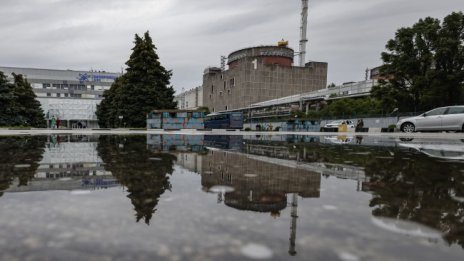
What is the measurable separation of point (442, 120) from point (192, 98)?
120 metres

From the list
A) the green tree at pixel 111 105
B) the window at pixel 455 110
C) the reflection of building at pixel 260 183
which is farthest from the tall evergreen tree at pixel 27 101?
the window at pixel 455 110

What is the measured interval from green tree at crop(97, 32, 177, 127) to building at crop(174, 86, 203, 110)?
3261 inches

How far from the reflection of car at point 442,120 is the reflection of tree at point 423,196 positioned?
13.9 meters

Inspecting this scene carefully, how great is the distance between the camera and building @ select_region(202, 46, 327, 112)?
7675 centimetres

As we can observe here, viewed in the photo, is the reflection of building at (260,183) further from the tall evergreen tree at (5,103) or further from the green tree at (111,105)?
the tall evergreen tree at (5,103)

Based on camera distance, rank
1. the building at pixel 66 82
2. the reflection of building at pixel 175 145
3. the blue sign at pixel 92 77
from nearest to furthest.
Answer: the reflection of building at pixel 175 145, the building at pixel 66 82, the blue sign at pixel 92 77

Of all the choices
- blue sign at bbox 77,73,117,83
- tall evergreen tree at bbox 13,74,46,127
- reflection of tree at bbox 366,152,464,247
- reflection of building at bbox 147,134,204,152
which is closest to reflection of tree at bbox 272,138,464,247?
reflection of tree at bbox 366,152,464,247

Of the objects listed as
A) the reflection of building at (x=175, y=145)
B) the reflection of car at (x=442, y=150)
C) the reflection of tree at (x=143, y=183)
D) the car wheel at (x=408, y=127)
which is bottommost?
the reflection of building at (x=175, y=145)

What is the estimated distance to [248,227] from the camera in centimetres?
148

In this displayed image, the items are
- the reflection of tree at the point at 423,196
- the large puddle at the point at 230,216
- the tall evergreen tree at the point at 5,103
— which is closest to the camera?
the large puddle at the point at 230,216

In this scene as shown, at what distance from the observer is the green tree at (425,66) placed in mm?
25734

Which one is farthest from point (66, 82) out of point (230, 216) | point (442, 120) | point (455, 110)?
point (230, 216)

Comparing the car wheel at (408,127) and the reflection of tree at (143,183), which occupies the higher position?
the car wheel at (408,127)

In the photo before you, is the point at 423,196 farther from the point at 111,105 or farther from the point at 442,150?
the point at 111,105
